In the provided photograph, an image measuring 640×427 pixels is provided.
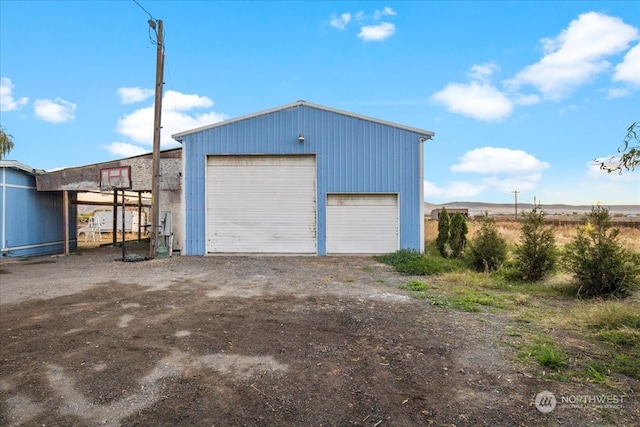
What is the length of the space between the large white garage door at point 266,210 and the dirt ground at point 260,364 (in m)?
5.85

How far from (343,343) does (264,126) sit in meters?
9.97

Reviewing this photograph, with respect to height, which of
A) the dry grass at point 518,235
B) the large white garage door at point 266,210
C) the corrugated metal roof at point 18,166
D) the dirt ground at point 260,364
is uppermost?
the corrugated metal roof at point 18,166

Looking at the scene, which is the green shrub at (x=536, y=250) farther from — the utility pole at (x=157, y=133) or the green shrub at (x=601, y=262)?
the utility pole at (x=157, y=133)

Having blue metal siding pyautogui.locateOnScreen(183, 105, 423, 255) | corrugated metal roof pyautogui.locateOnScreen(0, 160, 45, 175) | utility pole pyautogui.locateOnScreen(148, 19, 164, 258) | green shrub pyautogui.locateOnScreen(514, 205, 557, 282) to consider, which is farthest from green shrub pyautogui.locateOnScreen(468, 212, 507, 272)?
corrugated metal roof pyautogui.locateOnScreen(0, 160, 45, 175)

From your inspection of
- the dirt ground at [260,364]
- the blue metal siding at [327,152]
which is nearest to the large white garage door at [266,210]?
the blue metal siding at [327,152]

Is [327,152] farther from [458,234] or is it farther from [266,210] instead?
[458,234]

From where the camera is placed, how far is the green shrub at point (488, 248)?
9594 millimetres

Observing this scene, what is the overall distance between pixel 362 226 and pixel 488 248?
4320mm

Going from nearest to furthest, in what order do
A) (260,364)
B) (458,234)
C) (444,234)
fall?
(260,364)
(458,234)
(444,234)

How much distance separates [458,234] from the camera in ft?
39.8

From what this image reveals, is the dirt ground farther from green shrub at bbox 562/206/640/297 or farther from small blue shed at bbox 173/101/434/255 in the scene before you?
small blue shed at bbox 173/101/434/255

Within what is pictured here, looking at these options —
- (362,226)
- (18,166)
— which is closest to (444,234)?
(362,226)

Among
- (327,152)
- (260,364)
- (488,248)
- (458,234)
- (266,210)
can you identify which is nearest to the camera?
(260,364)

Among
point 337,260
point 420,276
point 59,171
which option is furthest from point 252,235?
point 59,171
